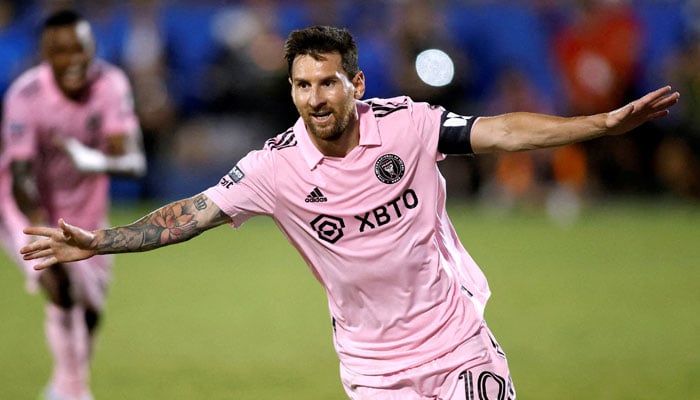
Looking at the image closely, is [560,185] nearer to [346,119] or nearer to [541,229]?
[541,229]

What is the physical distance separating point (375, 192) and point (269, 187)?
528 mm

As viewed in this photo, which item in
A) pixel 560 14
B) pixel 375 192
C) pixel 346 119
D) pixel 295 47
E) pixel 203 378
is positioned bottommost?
pixel 203 378

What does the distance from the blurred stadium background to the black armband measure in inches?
241

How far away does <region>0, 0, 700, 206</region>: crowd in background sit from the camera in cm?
1800

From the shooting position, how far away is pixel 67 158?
8.59 m

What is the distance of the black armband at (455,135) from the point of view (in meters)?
5.48

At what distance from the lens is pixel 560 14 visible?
19219mm

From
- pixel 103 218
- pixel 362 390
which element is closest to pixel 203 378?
pixel 103 218

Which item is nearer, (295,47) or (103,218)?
(295,47)

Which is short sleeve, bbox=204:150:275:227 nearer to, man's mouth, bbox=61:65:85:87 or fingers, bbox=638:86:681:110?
fingers, bbox=638:86:681:110

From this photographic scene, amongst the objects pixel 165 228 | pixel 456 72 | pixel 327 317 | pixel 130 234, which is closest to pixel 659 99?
pixel 165 228

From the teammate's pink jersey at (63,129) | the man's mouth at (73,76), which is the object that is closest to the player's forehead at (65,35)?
the man's mouth at (73,76)

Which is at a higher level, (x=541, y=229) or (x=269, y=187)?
(x=269, y=187)

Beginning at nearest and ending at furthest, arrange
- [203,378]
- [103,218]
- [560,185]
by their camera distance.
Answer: [103,218] → [203,378] → [560,185]
